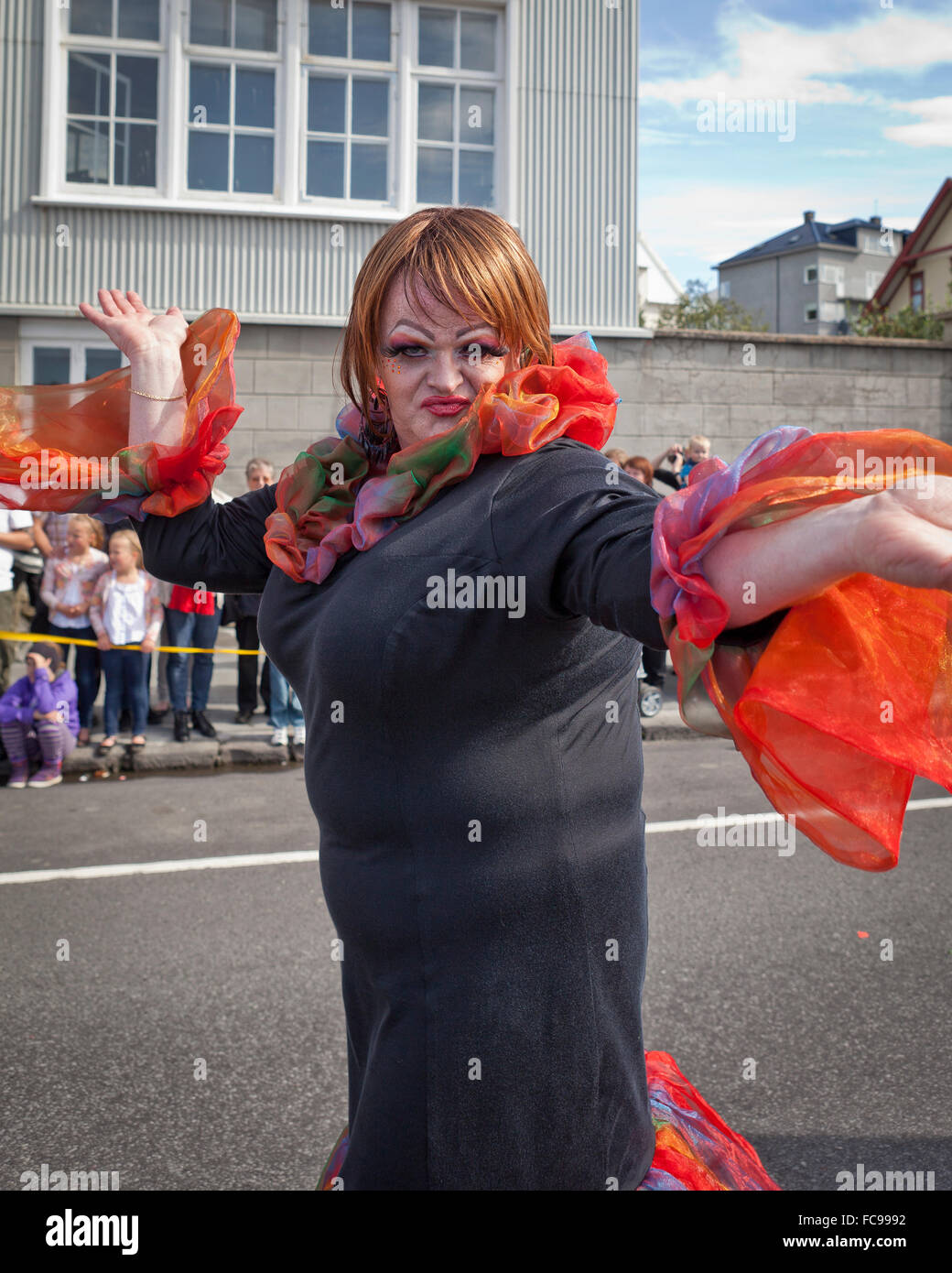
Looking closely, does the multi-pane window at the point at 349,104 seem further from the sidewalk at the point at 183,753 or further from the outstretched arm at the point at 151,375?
the outstretched arm at the point at 151,375

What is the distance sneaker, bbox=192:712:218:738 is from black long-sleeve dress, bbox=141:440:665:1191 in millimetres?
7316

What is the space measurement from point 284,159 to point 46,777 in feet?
30.3

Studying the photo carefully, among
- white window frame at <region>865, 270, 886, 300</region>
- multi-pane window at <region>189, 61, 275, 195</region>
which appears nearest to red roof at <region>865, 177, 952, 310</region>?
white window frame at <region>865, 270, 886, 300</region>

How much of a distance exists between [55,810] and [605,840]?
5893 millimetres

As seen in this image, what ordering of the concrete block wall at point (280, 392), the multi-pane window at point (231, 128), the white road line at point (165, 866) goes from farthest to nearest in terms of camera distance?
the multi-pane window at point (231, 128) → the concrete block wall at point (280, 392) → the white road line at point (165, 866)

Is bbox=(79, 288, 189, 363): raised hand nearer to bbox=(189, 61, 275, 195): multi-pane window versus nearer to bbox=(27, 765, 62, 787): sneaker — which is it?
bbox=(27, 765, 62, 787): sneaker

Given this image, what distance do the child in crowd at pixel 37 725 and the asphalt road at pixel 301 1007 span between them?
4.54ft

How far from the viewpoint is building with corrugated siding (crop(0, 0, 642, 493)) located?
13453mm

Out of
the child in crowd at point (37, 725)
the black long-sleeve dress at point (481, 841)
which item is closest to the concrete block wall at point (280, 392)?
the child in crowd at point (37, 725)

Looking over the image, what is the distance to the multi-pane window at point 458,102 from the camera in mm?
14195

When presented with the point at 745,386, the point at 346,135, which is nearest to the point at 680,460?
the point at 745,386

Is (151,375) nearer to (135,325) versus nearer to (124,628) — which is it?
(135,325)

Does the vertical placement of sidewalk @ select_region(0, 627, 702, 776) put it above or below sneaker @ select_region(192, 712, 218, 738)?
below
